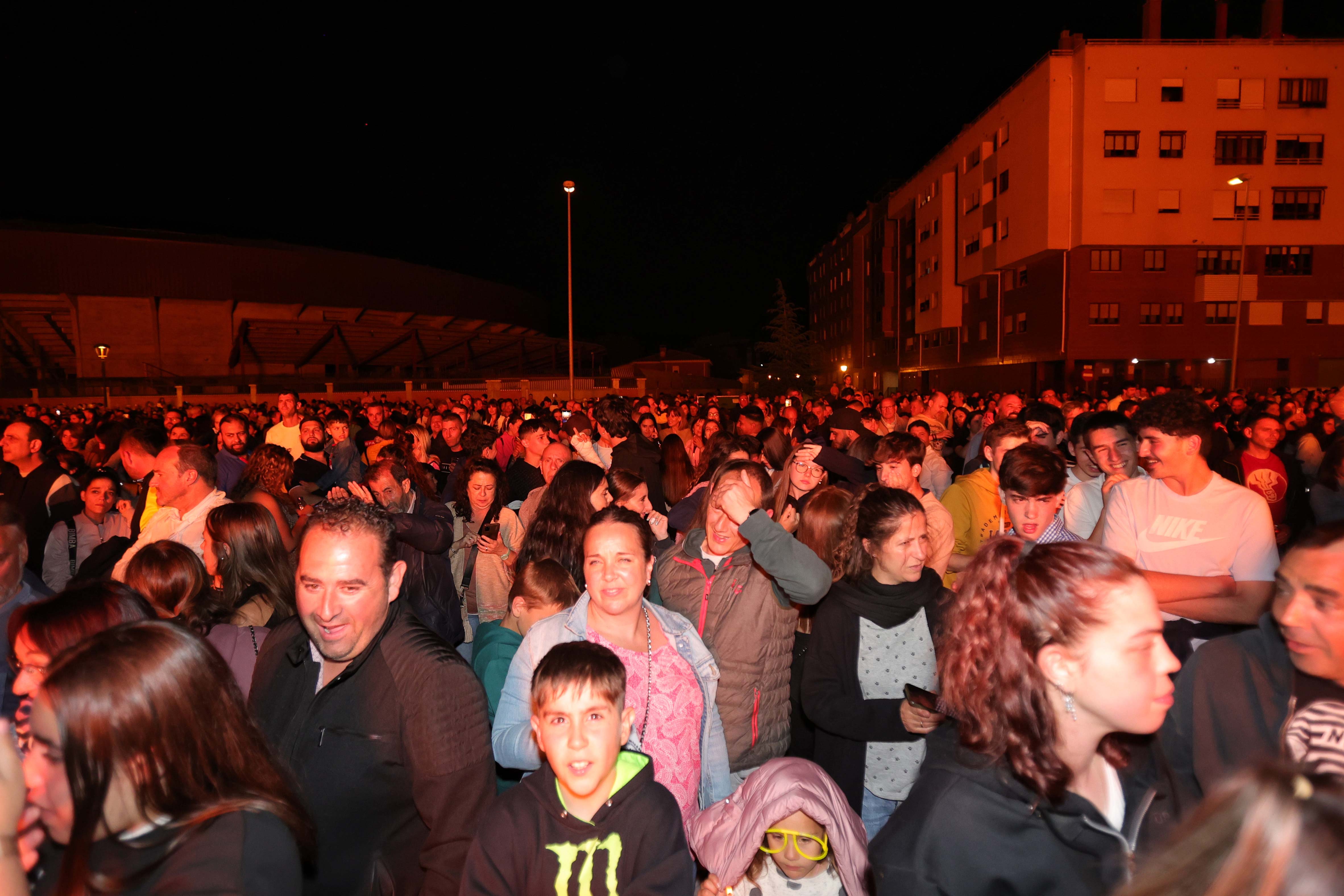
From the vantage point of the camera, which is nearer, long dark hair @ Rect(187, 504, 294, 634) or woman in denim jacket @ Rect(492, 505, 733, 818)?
woman in denim jacket @ Rect(492, 505, 733, 818)

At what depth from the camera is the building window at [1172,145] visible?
3584cm

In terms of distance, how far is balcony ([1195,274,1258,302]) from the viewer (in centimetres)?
3666

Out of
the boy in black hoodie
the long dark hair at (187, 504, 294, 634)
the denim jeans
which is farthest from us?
the long dark hair at (187, 504, 294, 634)

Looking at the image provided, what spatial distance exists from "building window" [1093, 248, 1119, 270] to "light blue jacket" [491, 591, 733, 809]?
41222 mm

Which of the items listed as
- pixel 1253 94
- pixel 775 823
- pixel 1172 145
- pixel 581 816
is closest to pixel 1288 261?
pixel 1253 94

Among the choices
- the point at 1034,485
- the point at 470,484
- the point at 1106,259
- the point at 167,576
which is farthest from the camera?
the point at 1106,259

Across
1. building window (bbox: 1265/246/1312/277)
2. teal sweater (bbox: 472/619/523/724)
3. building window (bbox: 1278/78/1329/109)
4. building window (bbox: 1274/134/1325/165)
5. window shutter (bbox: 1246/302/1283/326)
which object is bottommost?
teal sweater (bbox: 472/619/523/724)

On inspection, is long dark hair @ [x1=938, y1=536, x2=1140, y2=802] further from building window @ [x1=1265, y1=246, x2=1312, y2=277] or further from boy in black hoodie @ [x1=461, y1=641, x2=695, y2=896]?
building window @ [x1=1265, y1=246, x2=1312, y2=277]

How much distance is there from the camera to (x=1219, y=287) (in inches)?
1448

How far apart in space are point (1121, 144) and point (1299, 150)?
8.73m

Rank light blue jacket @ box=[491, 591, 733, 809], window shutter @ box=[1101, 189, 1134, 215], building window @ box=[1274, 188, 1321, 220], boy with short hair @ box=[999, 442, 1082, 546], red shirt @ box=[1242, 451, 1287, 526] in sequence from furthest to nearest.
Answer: building window @ box=[1274, 188, 1321, 220] → window shutter @ box=[1101, 189, 1134, 215] → red shirt @ box=[1242, 451, 1287, 526] → boy with short hair @ box=[999, 442, 1082, 546] → light blue jacket @ box=[491, 591, 733, 809]

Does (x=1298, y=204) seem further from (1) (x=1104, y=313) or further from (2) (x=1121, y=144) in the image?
(1) (x=1104, y=313)

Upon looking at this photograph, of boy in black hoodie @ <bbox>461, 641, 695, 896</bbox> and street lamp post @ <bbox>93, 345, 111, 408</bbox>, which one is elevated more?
street lamp post @ <bbox>93, 345, 111, 408</bbox>

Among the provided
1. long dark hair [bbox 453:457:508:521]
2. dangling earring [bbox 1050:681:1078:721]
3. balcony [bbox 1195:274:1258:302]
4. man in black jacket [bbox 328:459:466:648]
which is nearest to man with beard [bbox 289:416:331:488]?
long dark hair [bbox 453:457:508:521]
